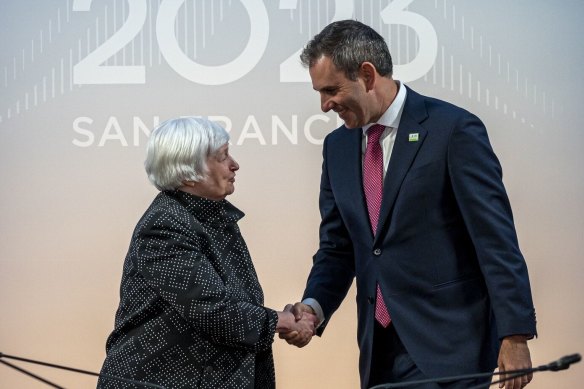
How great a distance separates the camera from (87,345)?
403 cm

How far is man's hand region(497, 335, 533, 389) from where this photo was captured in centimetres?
235

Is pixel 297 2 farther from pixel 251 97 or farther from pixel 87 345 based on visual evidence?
pixel 87 345

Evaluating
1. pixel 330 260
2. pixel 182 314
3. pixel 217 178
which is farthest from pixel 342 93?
pixel 182 314

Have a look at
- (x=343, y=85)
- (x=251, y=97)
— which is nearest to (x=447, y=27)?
(x=251, y=97)

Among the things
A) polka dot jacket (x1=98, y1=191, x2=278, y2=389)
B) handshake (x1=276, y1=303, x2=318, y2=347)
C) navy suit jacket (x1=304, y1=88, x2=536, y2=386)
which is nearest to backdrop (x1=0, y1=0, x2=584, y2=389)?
handshake (x1=276, y1=303, x2=318, y2=347)

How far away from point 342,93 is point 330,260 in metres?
0.55

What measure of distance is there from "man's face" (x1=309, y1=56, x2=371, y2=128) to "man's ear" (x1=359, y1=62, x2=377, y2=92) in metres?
0.01

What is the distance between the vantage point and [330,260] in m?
2.93

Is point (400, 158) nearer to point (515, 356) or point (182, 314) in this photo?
point (515, 356)

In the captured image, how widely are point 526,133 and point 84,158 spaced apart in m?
1.87

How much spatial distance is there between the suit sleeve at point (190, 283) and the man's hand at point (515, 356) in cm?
63

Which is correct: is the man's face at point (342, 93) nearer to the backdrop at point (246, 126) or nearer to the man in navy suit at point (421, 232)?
the man in navy suit at point (421, 232)

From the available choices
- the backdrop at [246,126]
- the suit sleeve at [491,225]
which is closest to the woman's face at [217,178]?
the suit sleeve at [491,225]

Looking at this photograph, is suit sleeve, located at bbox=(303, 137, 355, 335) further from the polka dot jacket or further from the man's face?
the polka dot jacket
